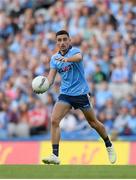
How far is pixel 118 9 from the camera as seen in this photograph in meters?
20.5

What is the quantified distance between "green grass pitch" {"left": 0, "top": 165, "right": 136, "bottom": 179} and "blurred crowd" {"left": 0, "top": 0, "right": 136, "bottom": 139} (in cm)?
556

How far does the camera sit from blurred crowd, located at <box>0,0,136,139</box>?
17984 mm

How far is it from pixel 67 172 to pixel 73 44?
968 cm

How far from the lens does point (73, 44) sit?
65.6 ft

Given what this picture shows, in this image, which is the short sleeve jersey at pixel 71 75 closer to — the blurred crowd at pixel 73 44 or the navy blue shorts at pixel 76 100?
the navy blue shorts at pixel 76 100

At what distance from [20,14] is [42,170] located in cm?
1142

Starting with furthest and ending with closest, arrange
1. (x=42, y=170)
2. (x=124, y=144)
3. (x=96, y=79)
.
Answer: (x=96, y=79)
(x=124, y=144)
(x=42, y=170)

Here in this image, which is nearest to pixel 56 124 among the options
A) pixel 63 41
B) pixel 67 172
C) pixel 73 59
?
pixel 73 59

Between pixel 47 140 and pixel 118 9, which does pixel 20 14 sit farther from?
pixel 47 140

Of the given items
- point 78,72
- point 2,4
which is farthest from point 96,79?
point 78,72

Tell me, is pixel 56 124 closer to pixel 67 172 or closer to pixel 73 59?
pixel 73 59

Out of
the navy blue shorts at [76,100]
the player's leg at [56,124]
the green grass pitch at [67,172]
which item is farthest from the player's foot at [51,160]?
the navy blue shorts at [76,100]

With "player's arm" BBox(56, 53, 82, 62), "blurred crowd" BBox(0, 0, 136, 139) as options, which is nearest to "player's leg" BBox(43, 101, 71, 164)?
"player's arm" BBox(56, 53, 82, 62)

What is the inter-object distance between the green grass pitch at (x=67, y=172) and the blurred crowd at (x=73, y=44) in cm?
556
